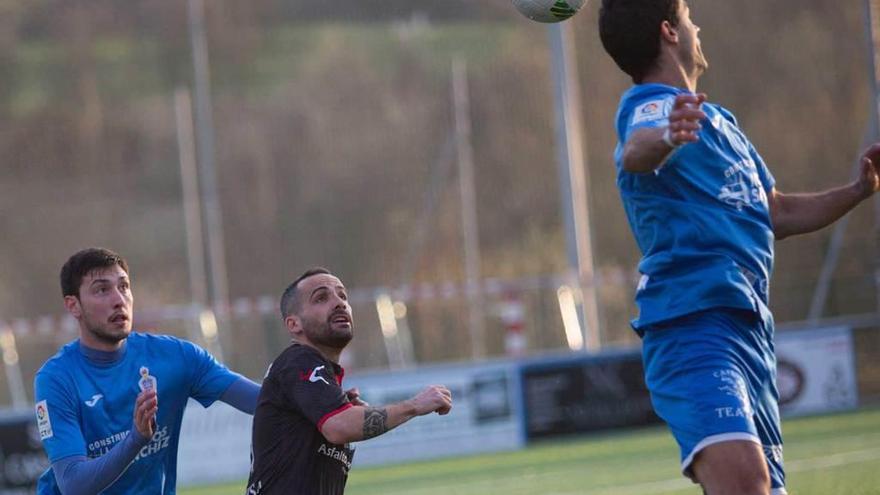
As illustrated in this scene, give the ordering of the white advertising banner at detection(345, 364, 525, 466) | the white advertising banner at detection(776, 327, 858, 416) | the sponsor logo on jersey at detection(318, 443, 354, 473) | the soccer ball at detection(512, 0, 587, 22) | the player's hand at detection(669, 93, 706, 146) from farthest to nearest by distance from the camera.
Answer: the white advertising banner at detection(776, 327, 858, 416), the white advertising banner at detection(345, 364, 525, 466), the soccer ball at detection(512, 0, 587, 22), the sponsor logo on jersey at detection(318, 443, 354, 473), the player's hand at detection(669, 93, 706, 146)

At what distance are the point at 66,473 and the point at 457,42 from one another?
14.0 meters

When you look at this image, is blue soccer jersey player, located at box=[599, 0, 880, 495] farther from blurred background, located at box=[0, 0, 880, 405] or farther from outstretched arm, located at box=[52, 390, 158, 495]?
blurred background, located at box=[0, 0, 880, 405]

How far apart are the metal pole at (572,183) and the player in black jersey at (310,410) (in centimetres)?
1171

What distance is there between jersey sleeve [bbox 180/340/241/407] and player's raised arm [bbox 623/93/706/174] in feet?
7.97

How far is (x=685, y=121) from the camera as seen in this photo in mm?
4414

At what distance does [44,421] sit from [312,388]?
1.27 meters

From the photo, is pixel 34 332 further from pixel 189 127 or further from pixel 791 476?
pixel 791 476

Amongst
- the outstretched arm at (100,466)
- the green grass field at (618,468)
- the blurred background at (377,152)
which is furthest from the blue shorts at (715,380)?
the blurred background at (377,152)

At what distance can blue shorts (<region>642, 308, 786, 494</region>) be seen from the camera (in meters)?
4.54

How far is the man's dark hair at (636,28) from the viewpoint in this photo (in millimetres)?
4906

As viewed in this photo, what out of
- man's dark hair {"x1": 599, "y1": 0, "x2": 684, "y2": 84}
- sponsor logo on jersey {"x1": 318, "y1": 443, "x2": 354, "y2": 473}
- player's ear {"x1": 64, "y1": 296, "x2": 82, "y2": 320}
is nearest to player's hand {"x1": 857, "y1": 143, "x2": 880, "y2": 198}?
man's dark hair {"x1": 599, "y1": 0, "x2": 684, "y2": 84}

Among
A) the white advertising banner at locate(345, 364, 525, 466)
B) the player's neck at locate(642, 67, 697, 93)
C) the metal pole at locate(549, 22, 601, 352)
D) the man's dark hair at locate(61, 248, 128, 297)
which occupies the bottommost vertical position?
the white advertising banner at locate(345, 364, 525, 466)

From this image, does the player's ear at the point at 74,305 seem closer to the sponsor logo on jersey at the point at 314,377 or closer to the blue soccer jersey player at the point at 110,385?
the blue soccer jersey player at the point at 110,385

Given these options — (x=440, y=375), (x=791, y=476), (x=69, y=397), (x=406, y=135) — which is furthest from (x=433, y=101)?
(x=69, y=397)
